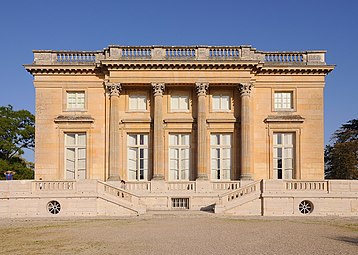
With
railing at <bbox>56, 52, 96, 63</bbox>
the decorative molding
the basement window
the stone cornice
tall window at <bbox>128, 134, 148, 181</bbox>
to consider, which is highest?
railing at <bbox>56, 52, 96, 63</bbox>

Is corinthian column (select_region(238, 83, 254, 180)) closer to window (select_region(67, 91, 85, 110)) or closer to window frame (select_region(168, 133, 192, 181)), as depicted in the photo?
window frame (select_region(168, 133, 192, 181))

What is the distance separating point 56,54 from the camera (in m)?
28.7

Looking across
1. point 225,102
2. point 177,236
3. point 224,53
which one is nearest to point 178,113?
point 225,102

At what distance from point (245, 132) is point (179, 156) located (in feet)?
13.1

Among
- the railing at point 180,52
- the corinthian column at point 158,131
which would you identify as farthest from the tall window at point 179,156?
the railing at point 180,52

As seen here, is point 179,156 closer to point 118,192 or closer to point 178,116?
point 178,116

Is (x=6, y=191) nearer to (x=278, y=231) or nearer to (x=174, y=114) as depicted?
(x=174, y=114)

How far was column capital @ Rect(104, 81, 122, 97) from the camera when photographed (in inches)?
1104

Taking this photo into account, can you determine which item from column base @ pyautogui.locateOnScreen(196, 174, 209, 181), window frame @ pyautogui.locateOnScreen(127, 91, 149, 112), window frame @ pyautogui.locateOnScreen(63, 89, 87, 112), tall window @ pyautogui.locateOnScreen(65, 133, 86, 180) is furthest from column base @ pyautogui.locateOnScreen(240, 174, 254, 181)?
window frame @ pyautogui.locateOnScreen(63, 89, 87, 112)

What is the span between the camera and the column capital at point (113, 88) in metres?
28.0

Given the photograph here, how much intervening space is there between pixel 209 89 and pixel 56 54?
8.94 m

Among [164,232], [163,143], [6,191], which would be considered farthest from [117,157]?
[164,232]

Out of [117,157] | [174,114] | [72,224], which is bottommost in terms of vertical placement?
[72,224]

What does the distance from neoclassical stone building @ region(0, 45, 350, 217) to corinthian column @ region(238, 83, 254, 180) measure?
0.18ft
